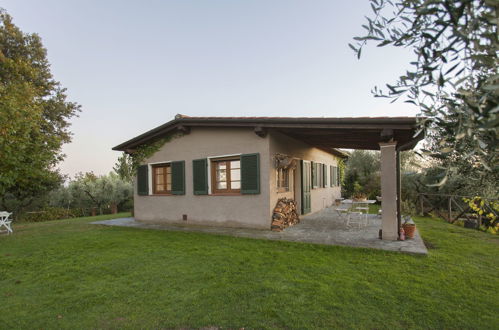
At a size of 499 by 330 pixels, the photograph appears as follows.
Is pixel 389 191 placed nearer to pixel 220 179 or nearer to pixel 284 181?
pixel 284 181

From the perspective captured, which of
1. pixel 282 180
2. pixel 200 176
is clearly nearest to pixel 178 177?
pixel 200 176

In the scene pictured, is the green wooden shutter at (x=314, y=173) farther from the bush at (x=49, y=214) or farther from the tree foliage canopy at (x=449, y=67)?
the bush at (x=49, y=214)

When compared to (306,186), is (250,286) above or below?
below

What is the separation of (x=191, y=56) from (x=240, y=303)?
11.5 m

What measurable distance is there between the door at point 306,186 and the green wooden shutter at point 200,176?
3.67 meters

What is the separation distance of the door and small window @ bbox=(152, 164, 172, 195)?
15.9ft

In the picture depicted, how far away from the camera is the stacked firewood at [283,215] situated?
Result: 7310mm

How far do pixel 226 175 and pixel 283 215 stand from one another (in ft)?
7.06

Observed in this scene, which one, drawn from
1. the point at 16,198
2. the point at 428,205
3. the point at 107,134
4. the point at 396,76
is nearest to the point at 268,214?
the point at 396,76

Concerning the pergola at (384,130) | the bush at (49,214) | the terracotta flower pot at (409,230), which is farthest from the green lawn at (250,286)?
the bush at (49,214)

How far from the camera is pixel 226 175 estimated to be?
27.4 ft

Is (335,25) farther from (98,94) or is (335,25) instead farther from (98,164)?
(98,164)

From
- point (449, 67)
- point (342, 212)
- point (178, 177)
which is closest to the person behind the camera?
point (449, 67)

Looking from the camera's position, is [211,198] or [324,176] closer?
[211,198]
